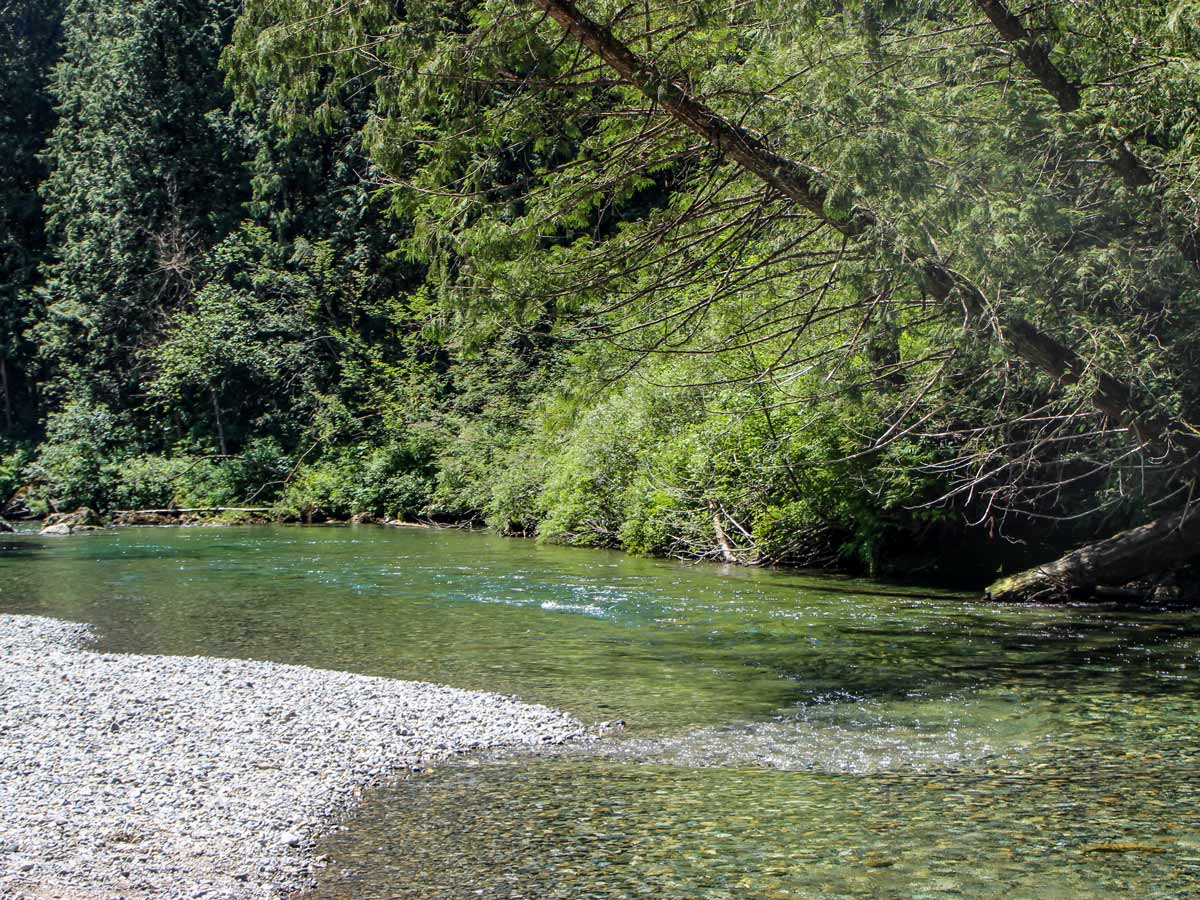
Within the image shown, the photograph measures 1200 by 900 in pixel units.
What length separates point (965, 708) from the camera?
852cm

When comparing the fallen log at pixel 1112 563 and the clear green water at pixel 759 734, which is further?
the fallen log at pixel 1112 563

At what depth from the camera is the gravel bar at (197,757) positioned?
5.32 m

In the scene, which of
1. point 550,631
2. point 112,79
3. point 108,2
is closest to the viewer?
point 550,631

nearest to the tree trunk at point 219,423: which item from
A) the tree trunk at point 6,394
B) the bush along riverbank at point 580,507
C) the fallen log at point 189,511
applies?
the bush along riverbank at point 580,507

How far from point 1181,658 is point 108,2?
43896mm

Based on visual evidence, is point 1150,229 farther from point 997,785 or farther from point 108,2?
point 108,2

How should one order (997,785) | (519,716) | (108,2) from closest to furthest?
1. (997,785)
2. (519,716)
3. (108,2)

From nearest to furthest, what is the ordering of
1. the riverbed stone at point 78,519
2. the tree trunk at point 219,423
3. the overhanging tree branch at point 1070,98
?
the overhanging tree branch at point 1070,98, the riverbed stone at point 78,519, the tree trunk at point 219,423

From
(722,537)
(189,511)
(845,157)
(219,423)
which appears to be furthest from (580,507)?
(219,423)

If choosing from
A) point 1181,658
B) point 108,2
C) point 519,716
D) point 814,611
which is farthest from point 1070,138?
point 108,2

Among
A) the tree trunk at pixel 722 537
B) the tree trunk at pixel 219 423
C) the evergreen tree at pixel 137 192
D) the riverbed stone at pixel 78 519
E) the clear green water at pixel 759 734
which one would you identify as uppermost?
the evergreen tree at pixel 137 192

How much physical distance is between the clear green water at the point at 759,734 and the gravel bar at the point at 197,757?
43cm

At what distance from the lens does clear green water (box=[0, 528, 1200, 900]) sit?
541 centimetres

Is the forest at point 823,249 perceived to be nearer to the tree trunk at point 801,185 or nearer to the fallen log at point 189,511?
the tree trunk at point 801,185
